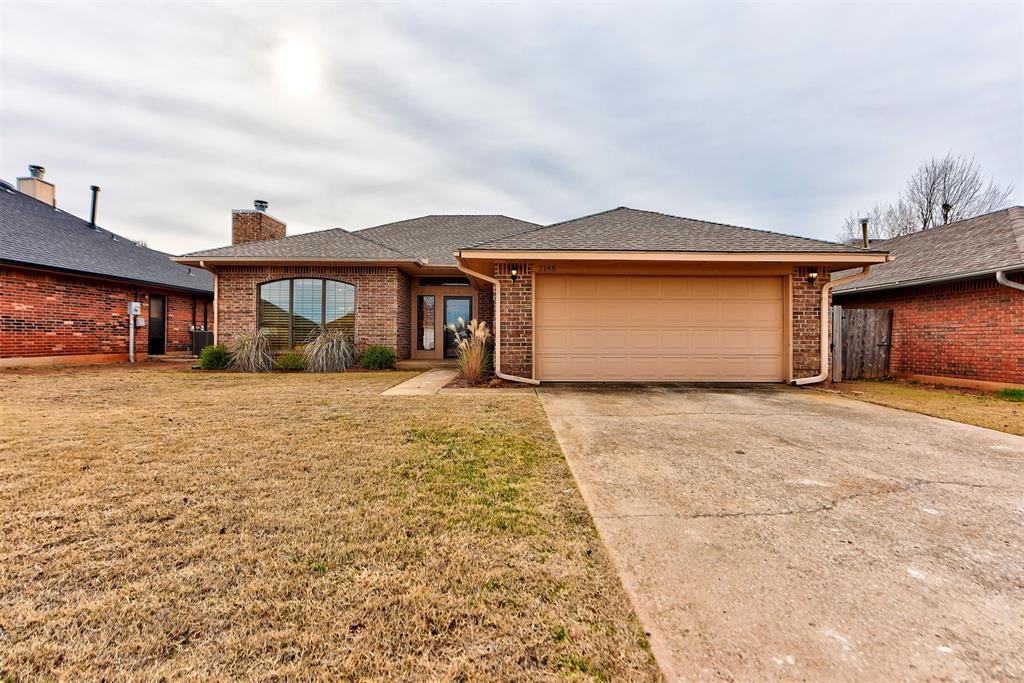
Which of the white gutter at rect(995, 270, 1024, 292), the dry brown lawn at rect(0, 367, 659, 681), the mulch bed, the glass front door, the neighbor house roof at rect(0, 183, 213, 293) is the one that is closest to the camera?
the dry brown lawn at rect(0, 367, 659, 681)

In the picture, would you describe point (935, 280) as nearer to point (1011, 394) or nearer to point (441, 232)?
point (1011, 394)

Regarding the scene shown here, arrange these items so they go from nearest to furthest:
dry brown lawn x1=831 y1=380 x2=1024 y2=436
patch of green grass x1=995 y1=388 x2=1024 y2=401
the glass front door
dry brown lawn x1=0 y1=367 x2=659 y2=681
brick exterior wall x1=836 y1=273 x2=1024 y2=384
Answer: dry brown lawn x1=0 y1=367 x2=659 y2=681, dry brown lawn x1=831 y1=380 x2=1024 y2=436, patch of green grass x1=995 y1=388 x2=1024 y2=401, brick exterior wall x1=836 y1=273 x2=1024 y2=384, the glass front door

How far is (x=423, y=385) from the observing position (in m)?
7.47

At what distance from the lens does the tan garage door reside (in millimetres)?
7852

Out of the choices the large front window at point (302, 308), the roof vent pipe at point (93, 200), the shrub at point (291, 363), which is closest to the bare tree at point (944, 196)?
the large front window at point (302, 308)

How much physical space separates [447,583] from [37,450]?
423cm

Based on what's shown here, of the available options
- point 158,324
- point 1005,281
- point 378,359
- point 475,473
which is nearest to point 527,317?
point 378,359

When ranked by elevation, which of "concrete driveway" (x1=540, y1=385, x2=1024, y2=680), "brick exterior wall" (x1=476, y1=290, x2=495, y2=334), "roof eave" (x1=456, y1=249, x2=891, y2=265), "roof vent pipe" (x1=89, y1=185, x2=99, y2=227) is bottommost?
"concrete driveway" (x1=540, y1=385, x2=1024, y2=680)

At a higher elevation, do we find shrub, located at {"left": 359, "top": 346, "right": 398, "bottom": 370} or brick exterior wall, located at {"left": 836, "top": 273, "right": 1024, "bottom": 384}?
brick exterior wall, located at {"left": 836, "top": 273, "right": 1024, "bottom": 384}

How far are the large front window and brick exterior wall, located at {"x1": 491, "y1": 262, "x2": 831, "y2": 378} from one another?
5327 millimetres

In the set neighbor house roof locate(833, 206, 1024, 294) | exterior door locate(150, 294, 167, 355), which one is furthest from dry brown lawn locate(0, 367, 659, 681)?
exterior door locate(150, 294, 167, 355)

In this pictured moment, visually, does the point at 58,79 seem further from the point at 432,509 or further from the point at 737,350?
the point at 737,350

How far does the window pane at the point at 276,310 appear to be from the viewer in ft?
35.7

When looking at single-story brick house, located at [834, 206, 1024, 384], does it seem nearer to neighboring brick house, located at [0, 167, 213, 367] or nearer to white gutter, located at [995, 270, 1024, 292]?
white gutter, located at [995, 270, 1024, 292]
